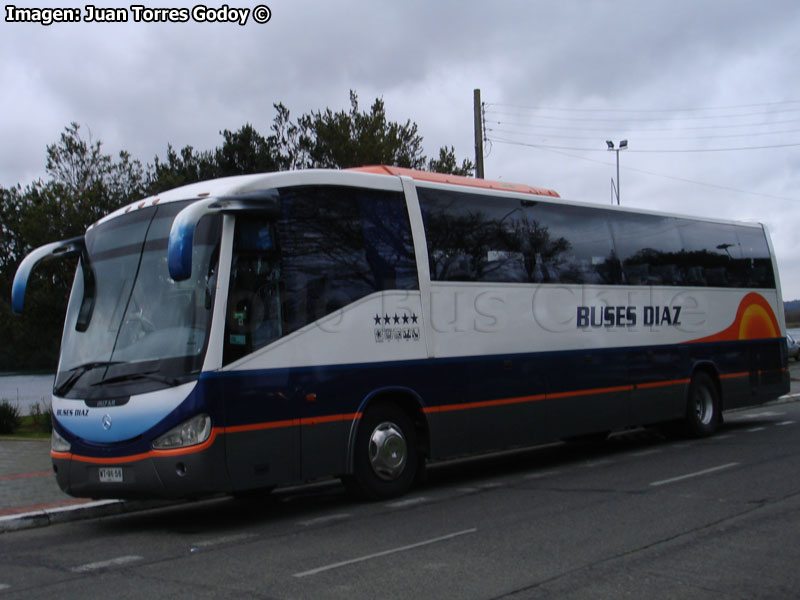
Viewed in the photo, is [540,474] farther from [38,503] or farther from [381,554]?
[38,503]

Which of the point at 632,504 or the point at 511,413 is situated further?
the point at 511,413

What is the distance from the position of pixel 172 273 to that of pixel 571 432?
714 cm

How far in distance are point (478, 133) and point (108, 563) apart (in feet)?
61.5

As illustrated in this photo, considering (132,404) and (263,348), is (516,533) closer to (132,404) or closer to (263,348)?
(263,348)

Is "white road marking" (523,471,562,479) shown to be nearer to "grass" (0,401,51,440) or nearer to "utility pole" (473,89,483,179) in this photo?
"utility pole" (473,89,483,179)

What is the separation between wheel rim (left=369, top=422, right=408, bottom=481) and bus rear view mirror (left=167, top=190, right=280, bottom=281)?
2.76 metres

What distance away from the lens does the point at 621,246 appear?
1451 centimetres

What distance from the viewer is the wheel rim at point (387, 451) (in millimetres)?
10258

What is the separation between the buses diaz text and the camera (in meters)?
13.5

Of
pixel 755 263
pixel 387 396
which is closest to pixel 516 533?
pixel 387 396

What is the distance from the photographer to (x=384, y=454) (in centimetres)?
1032

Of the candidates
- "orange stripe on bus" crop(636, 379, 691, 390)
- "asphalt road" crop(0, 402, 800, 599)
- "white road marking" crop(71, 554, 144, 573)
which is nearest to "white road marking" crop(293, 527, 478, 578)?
"asphalt road" crop(0, 402, 800, 599)

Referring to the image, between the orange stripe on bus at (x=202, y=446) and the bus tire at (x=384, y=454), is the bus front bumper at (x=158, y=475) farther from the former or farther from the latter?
the bus tire at (x=384, y=454)

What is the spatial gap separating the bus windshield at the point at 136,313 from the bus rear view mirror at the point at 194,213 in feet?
0.74
